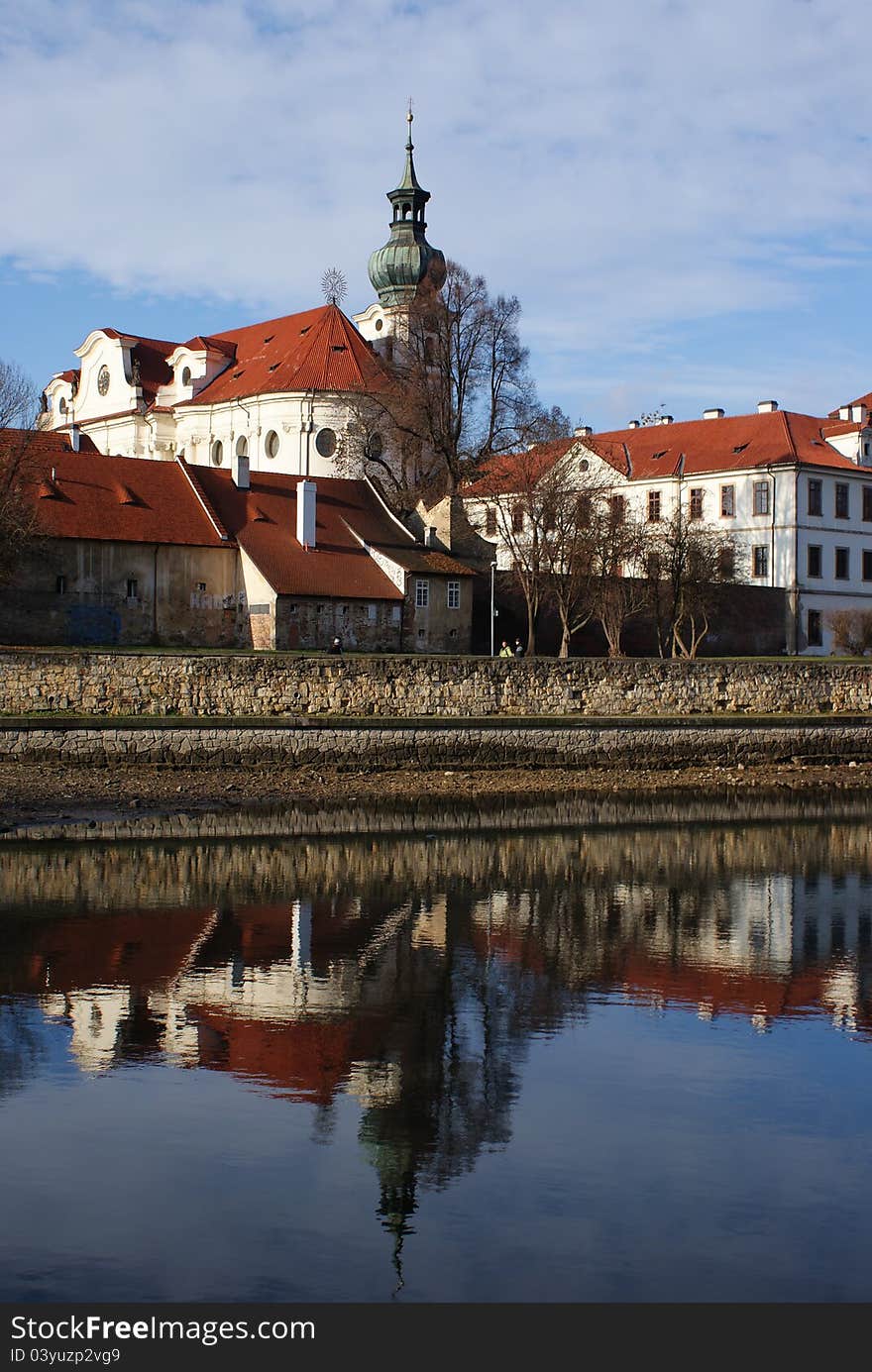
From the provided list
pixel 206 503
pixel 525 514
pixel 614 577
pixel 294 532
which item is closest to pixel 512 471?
pixel 525 514

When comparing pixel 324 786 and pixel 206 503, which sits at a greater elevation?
pixel 206 503

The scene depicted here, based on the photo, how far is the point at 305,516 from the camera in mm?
50875

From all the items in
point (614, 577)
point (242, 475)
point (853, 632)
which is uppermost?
point (242, 475)

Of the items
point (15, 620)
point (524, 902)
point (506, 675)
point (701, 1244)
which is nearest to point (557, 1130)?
point (701, 1244)

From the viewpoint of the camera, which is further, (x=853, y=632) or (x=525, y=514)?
(x=853, y=632)

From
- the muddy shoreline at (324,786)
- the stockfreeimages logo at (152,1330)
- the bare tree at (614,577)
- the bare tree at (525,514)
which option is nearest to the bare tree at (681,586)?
the bare tree at (614,577)

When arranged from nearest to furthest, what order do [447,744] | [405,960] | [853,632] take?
1. [405,960]
2. [447,744]
3. [853,632]

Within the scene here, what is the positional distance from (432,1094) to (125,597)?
127 ft

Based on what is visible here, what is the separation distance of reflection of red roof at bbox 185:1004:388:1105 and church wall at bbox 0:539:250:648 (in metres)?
34.7

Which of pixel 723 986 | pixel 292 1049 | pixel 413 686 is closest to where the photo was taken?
pixel 292 1049

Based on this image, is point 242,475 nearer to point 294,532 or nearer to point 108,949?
point 294,532

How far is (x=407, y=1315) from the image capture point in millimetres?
7023

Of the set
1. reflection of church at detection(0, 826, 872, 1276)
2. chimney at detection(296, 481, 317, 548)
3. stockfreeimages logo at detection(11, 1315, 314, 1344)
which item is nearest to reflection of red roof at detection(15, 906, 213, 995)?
reflection of church at detection(0, 826, 872, 1276)

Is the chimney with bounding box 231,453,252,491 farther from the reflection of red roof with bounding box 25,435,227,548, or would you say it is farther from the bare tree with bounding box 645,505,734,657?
the bare tree with bounding box 645,505,734,657
